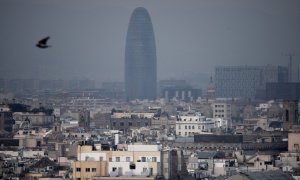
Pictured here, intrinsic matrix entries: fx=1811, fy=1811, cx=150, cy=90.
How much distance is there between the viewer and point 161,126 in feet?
406

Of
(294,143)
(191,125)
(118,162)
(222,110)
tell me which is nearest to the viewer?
(118,162)

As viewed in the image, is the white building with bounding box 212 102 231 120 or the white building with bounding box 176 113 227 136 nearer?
the white building with bounding box 176 113 227 136

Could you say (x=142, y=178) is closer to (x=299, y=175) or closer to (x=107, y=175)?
(x=107, y=175)

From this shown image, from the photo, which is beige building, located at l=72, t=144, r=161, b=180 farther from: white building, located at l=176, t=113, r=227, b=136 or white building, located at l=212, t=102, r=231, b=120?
white building, located at l=212, t=102, r=231, b=120

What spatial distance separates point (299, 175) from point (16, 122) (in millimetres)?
66468

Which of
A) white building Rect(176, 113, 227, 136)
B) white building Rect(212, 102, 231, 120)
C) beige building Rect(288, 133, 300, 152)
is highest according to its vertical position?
white building Rect(212, 102, 231, 120)

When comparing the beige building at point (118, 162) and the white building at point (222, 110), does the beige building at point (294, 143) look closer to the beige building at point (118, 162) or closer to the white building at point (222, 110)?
the beige building at point (118, 162)

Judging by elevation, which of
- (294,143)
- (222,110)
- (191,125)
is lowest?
(294,143)

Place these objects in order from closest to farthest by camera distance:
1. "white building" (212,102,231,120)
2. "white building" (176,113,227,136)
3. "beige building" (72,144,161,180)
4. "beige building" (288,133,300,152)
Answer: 1. "beige building" (72,144,161,180)
2. "beige building" (288,133,300,152)
3. "white building" (176,113,227,136)
4. "white building" (212,102,231,120)

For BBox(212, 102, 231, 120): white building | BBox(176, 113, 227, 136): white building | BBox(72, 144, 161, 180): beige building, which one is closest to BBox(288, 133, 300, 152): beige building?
BBox(176, 113, 227, 136): white building

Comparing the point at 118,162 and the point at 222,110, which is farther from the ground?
the point at 222,110

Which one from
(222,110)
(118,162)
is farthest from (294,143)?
(222,110)

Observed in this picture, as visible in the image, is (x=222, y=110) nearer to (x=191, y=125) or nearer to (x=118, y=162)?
(x=191, y=125)

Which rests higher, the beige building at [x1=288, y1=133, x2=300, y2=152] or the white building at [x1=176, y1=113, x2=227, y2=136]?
the white building at [x1=176, y1=113, x2=227, y2=136]
